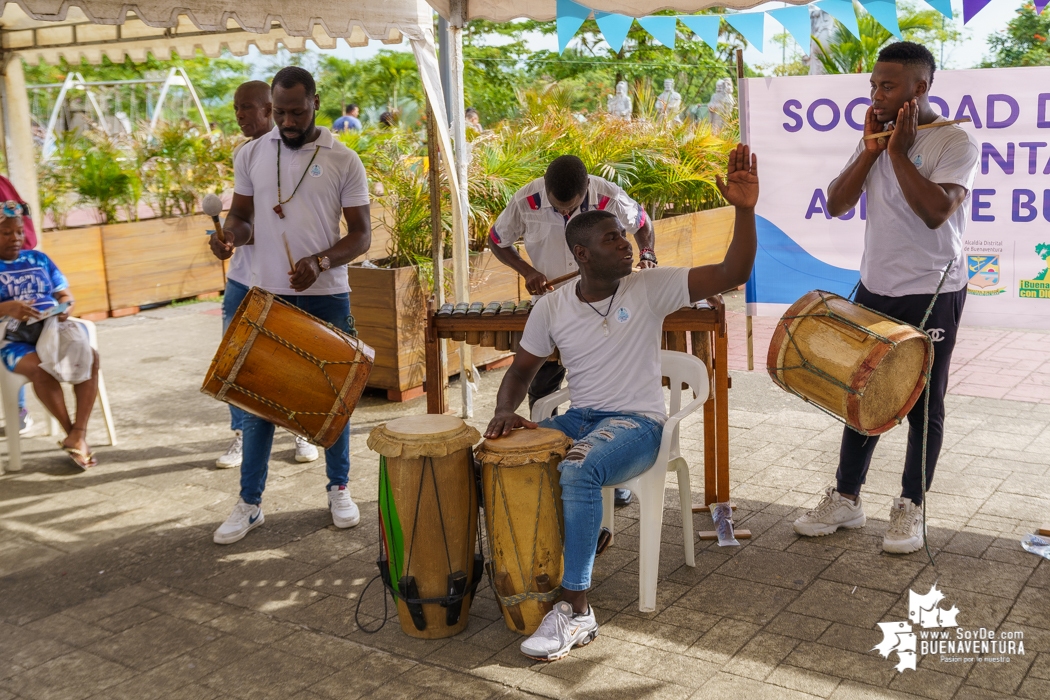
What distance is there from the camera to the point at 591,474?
3.54 meters

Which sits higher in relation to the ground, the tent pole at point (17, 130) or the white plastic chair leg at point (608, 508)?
the tent pole at point (17, 130)

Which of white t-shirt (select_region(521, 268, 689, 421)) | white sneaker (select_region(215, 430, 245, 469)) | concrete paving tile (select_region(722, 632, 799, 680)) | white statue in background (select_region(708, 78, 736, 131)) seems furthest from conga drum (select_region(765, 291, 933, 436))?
white statue in background (select_region(708, 78, 736, 131))

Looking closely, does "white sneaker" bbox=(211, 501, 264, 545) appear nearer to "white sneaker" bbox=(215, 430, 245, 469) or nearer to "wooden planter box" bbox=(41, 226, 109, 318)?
"white sneaker" bbox=(215, 430, 245, 469)

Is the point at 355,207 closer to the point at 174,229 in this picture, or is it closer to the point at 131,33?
the point at 131,33

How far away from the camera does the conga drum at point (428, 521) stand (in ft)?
12.0

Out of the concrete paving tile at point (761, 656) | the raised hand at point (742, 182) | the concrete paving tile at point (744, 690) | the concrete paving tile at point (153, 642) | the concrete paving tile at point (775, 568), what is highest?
the raised hand at point (742, 182)

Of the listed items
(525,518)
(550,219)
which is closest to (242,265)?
(550,219)

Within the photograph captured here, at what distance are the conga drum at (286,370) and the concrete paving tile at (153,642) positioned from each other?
0.85 meters

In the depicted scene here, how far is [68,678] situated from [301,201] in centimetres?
224

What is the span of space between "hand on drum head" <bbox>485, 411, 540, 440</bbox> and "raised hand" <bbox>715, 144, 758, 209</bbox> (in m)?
1.09

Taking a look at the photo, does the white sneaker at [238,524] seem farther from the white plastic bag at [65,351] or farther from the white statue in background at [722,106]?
the white statue in background at [722,106]

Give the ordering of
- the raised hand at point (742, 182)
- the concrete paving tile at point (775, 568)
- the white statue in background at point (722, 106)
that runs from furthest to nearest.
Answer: the white statue in background at point (722, 106) → the concrete paving tile at point (775, 568) → the raised hand at point (742, 182)

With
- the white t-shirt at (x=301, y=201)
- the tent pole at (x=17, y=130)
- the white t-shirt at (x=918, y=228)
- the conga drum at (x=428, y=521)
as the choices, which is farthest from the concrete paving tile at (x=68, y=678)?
the tent pole at (x=17, y=130)

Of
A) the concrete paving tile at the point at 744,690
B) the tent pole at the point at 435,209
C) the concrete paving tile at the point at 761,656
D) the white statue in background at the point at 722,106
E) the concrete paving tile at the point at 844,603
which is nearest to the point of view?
the concrete paving tile at the point at 744,690
